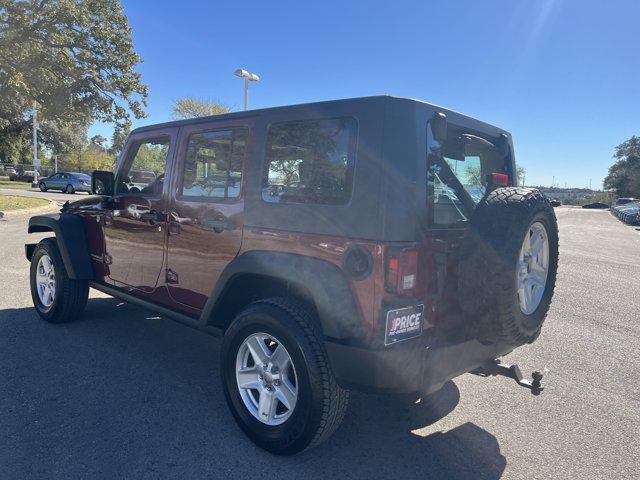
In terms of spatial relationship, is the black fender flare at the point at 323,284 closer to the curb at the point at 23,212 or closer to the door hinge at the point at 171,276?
the door hinge at the point at 171,276

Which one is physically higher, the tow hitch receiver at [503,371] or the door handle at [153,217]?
the door handle at [153,217]

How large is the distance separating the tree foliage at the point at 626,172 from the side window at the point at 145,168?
8913 cm

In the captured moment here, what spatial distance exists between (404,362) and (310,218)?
0.90 meters

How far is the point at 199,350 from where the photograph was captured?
4148 mm

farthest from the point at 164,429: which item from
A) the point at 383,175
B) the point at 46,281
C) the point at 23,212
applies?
the point at 23,212

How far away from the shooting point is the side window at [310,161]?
246 centimetres

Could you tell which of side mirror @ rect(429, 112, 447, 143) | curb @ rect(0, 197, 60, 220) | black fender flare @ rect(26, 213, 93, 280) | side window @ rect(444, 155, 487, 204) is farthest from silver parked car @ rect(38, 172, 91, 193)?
side mirror @ rect(429, 112, 447, 143)

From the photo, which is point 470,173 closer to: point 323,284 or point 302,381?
point 323,284

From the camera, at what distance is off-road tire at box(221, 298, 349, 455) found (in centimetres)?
238

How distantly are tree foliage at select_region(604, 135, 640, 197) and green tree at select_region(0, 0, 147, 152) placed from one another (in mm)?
81940

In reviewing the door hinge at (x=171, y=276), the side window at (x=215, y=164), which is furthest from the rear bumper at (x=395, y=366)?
the door hinge at (x=171, y=276)

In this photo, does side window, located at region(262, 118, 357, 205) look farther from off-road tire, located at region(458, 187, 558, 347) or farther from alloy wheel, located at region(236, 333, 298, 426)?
alloy wheel, located at region(236, 333, 298, 426)

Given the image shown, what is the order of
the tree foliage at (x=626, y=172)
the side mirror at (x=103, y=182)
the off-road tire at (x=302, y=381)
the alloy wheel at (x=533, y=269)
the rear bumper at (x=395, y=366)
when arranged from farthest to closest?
1. the tree foliage at (x=626, y=172)
2. the side mirror at (x=103, y=182)
3. the alloy wheel at (x=533, y=269)
4. the off-road tire at (x=302, y=381)
5. the rear bumper at (x=395, y=366)

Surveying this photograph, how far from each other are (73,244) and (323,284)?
3.13m
